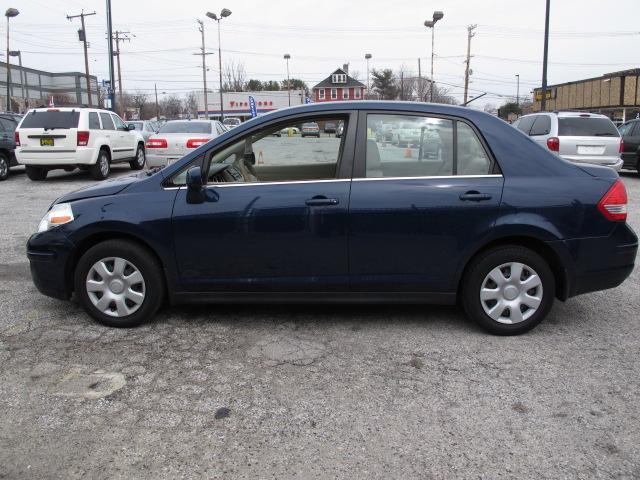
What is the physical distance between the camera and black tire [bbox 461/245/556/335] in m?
3.91

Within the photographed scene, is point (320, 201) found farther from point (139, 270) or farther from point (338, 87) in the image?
point (338, 87)

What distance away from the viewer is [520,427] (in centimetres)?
285

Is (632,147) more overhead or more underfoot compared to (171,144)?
more underfoot

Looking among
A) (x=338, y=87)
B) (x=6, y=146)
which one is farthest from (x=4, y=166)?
(x=338, y=87)

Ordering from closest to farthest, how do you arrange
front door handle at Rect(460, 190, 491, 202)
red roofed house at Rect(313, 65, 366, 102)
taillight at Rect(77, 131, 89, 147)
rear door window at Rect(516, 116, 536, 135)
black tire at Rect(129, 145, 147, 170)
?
front door handle at Rect(460, 190, 491, 202)
rear door window at Rect(516, 116, 536, 135)
taillight at Rect(77, 131, 89, 147)
black tire at Rect(129, 145, 147, 170)
red roofed house at Rect(313, 65, 366, 102)

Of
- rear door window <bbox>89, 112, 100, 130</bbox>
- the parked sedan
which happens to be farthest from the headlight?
rear door window <bbox>89, 112, 100, 130</bbox>

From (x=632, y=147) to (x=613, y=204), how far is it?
12632 millimetres

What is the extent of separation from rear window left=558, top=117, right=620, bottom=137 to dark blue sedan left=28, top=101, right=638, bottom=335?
829 cm

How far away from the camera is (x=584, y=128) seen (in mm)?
11609

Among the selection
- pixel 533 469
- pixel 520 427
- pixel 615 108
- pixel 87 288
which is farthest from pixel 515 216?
pixel 615 108

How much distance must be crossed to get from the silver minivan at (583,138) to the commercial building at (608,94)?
27229mm

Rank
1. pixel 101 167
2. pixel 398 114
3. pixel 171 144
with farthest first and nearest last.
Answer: pixel 101 167
pixel 171 144
pixel 398 114

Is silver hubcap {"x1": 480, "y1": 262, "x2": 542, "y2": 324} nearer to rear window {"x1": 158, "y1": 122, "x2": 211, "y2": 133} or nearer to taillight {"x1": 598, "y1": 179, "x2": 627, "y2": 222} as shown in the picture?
taillight {"x1": 598, "y1": 179, "x2": 627, "y2": 222}

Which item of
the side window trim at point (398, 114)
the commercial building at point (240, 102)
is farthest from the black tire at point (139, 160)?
the commercial building at point (240, 102)
